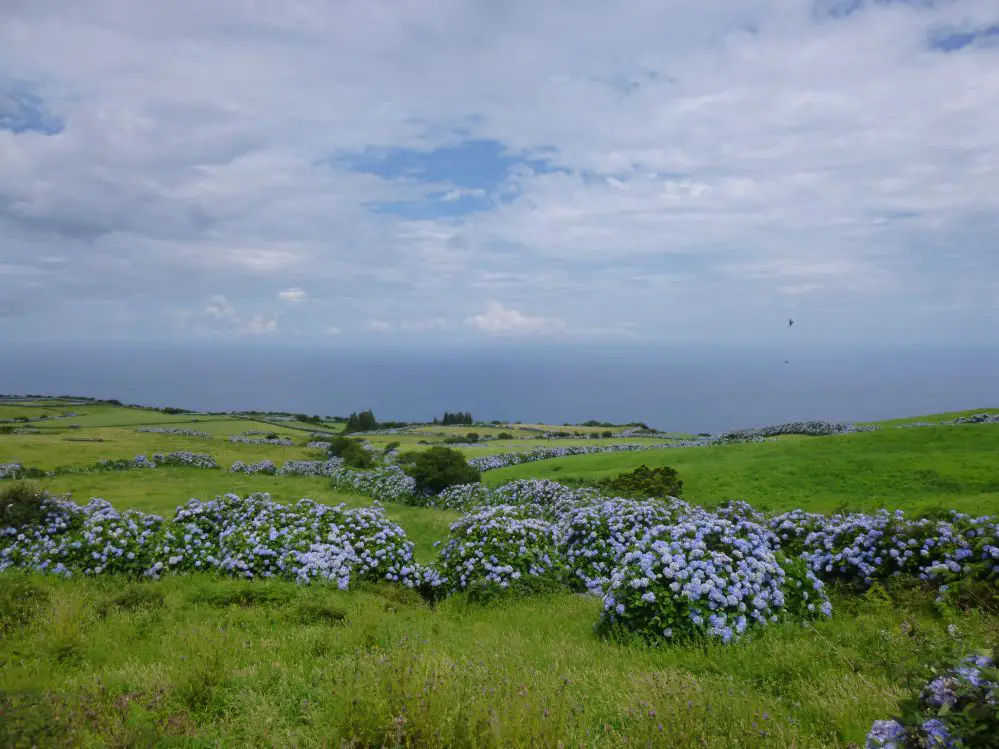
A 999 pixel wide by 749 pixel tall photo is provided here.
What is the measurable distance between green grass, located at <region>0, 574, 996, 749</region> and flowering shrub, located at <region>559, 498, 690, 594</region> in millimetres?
2447

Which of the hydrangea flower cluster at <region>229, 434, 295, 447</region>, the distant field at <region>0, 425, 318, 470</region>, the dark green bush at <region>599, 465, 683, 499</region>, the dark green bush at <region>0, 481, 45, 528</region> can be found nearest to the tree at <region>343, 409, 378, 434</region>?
the hydrangea flower cluster at <region>229, 434, 295, 447</region>

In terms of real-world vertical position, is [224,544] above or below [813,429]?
below

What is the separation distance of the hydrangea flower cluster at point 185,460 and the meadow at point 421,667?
27.5 metres

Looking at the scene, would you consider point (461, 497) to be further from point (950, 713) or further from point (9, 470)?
point (950, 713)

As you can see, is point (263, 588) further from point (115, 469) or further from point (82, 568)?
point (115, 469)

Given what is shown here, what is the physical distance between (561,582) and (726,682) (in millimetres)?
6421

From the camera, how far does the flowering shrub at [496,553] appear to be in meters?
12.2

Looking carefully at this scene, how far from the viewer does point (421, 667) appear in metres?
6.09

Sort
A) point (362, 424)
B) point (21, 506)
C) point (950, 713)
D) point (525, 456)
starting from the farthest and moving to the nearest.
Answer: point (362, 424), point (525, 456), point (21, 506), point (950, 713)

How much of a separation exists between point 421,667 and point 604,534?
8.36m

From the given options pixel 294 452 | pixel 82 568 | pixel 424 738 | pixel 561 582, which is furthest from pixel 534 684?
pixel 294 452

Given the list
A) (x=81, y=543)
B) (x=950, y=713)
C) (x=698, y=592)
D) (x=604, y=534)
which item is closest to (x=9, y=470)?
(x=81, y=543)

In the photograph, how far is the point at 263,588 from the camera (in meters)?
11.1

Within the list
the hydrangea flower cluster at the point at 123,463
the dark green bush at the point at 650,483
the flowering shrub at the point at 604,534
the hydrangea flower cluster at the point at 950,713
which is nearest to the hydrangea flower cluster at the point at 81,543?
the flowering shrub at the point at 604,534
